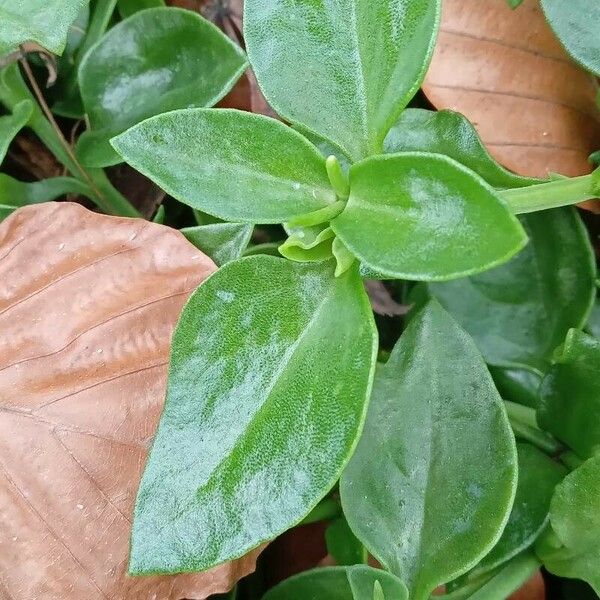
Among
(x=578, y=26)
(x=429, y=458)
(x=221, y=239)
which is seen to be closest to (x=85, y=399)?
(x=221, y=239)

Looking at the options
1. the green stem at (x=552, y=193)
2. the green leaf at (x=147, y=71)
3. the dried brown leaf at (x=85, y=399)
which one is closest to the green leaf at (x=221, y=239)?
the dried brown leaf at (x=85, y=399)

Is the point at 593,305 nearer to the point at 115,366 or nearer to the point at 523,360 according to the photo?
the point at 523,360

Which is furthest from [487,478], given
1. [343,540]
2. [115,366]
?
[115,366]

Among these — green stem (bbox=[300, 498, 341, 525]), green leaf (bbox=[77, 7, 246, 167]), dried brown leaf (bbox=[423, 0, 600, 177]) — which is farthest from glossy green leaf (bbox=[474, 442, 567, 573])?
green leaf (bbox=[77, 7, 246, 167])

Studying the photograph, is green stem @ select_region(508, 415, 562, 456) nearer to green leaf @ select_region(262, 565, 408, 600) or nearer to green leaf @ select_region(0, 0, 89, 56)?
green leaf @ select_region(262, 565, 408, 600)

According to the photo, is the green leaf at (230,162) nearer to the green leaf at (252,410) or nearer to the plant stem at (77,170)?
the green leaf at (252,410)
